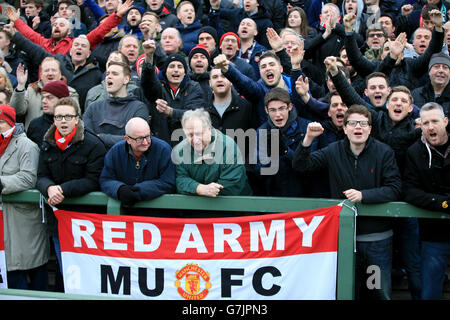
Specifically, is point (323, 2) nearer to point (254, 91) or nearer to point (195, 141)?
point (254, 91)

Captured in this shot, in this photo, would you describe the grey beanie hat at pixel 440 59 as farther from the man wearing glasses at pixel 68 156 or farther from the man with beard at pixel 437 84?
the man wearing glasses at pixel 68 156

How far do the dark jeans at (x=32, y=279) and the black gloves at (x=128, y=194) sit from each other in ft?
4.38

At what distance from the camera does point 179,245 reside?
5.52m

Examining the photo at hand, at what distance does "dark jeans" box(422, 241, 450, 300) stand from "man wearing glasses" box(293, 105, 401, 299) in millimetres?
332

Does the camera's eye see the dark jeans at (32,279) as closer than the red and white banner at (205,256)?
No

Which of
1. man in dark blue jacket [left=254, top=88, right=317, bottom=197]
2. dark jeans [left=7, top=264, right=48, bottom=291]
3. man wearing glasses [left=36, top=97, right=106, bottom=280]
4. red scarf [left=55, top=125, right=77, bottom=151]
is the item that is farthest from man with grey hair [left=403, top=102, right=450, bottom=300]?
dark jeans [left=7, top=264, right=48, bottom=291]

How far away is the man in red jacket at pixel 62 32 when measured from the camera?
30.1 ft

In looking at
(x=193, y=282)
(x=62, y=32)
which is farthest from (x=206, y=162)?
(x=62, y=32)

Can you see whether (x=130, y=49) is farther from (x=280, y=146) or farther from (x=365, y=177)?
(x=365, y=177)

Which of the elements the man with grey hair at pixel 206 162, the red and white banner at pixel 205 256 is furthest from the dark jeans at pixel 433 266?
the man with grey hair at pixel 206 162

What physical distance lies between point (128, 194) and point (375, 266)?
228 cm

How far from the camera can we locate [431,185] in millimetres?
5277

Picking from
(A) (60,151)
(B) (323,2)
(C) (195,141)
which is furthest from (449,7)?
→ (A) (60,151)

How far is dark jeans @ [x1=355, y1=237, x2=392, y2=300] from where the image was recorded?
17.7 ft
